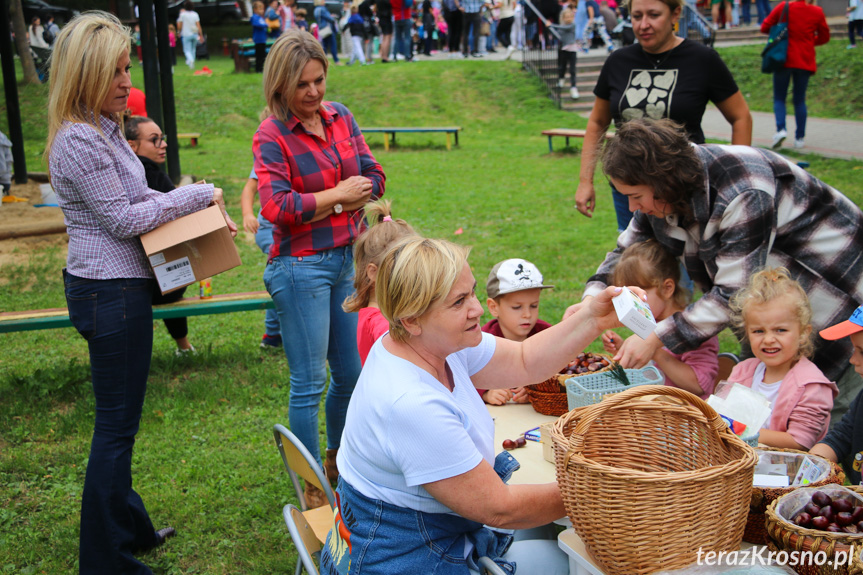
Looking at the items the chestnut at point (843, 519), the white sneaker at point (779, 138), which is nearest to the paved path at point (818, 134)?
the white sneaker at point (779, 138)

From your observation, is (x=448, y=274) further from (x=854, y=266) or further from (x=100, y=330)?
(x=854, y=266)

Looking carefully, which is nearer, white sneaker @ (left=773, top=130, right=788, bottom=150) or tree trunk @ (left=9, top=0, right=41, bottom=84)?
white sneaker @ (left=773, top=130, right=788, bottom=150)

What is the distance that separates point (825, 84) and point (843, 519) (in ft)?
53.3

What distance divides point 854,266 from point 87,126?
304 cm

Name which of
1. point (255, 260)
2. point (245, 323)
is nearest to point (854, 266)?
point (245, 323)

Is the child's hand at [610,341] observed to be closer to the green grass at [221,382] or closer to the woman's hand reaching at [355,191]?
the woman's hand reaching at [355,191]

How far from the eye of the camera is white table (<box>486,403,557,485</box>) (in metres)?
2.57

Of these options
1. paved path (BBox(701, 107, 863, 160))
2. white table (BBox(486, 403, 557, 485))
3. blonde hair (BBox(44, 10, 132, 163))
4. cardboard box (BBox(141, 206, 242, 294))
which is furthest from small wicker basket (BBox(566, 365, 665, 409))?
paved path (BBox(701, 107, 863, 160))

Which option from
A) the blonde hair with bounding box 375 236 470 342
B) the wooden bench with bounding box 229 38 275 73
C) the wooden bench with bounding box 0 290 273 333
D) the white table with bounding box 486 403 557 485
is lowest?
the wooden bench with bounding box 0 290 273 333

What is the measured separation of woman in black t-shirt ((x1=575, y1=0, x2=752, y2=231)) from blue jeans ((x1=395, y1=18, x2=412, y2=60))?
59.4 feet

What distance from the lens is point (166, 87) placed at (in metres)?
9.70

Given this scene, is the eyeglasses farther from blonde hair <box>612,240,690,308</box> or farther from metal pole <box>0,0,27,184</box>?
metal pole <box>0,0,27,184</box>

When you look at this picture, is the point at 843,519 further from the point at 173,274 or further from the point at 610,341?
the point at 173,274

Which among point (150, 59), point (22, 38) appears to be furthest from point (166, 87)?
→ point (22, 38)
